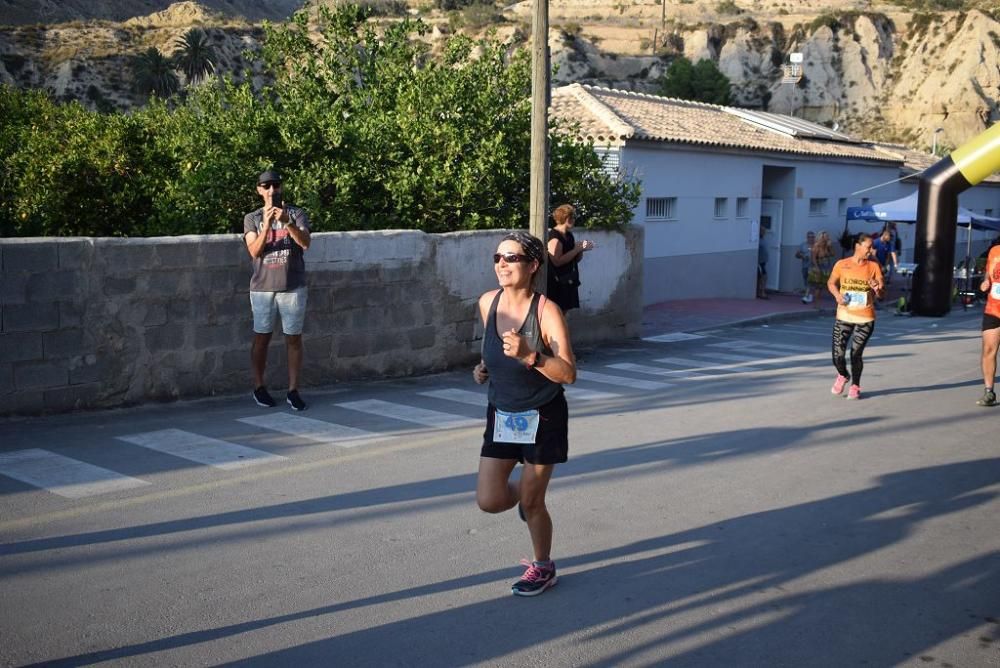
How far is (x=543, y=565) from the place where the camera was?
496 cm

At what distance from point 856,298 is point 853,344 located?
0.49 metres

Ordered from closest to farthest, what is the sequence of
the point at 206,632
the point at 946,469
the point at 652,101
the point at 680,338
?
the point at 206,632, the point at 946,469, the point at 680,338, the point at 652,101

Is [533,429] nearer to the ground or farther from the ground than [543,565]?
farther from the ground

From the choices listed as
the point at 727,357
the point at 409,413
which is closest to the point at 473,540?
the point at 409,413

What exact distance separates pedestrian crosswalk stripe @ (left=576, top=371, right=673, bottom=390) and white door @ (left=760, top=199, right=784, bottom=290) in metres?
18.1

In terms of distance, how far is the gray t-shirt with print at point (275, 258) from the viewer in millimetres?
8945

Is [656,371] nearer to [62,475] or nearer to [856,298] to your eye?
[856,298]

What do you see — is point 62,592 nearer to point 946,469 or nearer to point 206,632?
point 206,632

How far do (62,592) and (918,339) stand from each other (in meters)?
15.3

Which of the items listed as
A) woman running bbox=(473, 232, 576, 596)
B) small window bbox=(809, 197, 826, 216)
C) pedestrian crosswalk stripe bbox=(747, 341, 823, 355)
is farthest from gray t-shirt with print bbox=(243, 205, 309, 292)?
small window bbox=(809, 197, 826, 216)

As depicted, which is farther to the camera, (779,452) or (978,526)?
(779,452)

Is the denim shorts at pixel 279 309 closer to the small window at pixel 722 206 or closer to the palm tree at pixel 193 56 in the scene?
the small window at pixel 722 206

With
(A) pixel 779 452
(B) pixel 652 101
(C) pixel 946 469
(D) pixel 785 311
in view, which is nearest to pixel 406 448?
(A) pixel 779 452

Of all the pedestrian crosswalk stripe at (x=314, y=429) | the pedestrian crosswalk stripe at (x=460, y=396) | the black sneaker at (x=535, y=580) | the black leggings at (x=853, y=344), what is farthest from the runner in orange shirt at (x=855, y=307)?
the black sneaker at (x=535, y=580)
